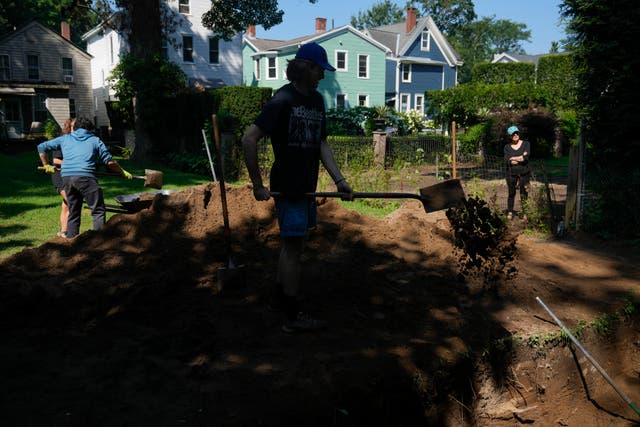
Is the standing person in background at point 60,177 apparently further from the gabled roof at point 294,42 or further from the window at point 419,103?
the window at point 419,103

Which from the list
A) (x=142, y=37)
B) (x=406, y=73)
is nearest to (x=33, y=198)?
(x=142, y=37)

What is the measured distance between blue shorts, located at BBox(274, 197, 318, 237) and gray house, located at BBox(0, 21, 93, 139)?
33.6 m

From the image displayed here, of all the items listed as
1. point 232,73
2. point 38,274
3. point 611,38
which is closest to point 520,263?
point 611,38

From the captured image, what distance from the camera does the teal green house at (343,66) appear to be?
38531 mm

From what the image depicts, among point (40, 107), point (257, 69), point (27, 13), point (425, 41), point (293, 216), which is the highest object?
point (27, 13)

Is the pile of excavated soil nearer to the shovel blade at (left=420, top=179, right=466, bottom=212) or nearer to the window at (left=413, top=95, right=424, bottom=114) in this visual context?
the shovel blade at (left=420, top=179, right=466, bottom=212)

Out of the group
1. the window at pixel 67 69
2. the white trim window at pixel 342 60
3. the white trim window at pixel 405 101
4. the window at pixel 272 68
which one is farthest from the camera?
the white trim window at pixel 405 101

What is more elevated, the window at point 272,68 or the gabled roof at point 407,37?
the gabled roof at point 407,37

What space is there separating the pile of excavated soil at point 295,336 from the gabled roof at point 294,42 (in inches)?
1236

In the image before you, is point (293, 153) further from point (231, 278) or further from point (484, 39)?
point (484, 39)

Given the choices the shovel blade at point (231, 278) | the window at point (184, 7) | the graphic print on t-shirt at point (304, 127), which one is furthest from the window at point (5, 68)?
the graphic print on t-shirt at point (304, 127)

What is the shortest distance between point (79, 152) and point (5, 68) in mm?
35682

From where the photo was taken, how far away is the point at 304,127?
14.3 feet

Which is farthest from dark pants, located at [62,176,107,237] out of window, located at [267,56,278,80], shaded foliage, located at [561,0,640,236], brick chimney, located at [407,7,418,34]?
brick chimney, located at [407,7,418,34]
